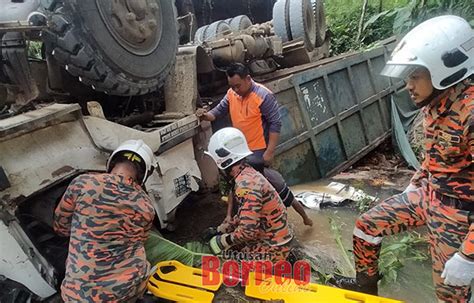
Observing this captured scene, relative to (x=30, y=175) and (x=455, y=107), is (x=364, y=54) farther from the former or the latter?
(x=30, y=175)

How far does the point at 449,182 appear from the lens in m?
2.07

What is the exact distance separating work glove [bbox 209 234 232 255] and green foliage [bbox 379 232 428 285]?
3.81 ft

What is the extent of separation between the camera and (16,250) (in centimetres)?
189

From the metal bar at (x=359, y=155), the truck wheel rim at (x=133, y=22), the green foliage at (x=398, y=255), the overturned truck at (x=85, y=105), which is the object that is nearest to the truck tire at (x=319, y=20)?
the metal bar at (x=359, y=155)

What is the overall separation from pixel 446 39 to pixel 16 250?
2.35 metres

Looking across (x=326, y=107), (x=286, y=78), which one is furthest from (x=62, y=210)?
(x=326, y=107)

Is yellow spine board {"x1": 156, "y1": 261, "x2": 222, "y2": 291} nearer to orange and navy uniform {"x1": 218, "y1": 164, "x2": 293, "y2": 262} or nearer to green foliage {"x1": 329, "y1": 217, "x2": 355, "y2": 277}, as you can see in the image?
orange and navy uniform {"x1": 218, "y1": 164, "x2": 293, "y2": 262}

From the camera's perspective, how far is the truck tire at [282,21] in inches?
235

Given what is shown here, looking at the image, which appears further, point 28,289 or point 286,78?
point 286,78

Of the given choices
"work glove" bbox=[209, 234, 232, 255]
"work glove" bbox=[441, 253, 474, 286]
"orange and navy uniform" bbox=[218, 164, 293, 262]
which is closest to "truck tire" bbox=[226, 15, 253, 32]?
"orange and navy uniform" bbox=[218, 164, 293, 262]

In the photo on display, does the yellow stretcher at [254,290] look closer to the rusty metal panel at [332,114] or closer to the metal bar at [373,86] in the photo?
the rusty metal panel at [332,114]

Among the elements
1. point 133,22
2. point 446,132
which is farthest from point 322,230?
point 133,22

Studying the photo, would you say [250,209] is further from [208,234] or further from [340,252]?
[340,252]

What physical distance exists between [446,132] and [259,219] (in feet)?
4.10
